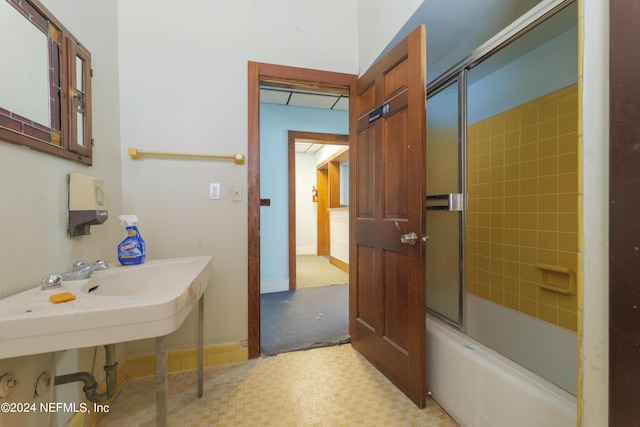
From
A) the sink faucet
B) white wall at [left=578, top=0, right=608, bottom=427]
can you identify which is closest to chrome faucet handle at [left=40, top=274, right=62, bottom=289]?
the sink faucet

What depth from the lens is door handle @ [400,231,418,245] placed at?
1.27 metres

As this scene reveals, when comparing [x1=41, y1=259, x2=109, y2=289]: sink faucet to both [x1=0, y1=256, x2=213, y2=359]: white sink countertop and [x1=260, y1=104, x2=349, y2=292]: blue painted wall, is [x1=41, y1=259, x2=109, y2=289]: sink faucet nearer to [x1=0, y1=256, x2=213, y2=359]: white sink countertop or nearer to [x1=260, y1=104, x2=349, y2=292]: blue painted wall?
[x1=0, y1=256, x2=213, y2=359]: white sink countertop

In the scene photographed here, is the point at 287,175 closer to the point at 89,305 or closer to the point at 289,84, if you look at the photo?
the point at 289,84

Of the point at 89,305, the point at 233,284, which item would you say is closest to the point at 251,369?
the point at 233,284

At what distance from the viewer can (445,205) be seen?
1.56m

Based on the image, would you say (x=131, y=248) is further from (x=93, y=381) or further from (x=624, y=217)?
(x=624, y=217)

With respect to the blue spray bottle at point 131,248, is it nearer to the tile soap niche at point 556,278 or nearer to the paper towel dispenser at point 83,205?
the paper towel dispenser at point 83,205

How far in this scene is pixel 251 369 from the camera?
163 centimetres

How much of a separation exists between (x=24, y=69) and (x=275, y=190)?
236 centimetres

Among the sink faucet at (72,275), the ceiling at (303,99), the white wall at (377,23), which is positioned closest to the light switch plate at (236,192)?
the sink faucet at (72,275)

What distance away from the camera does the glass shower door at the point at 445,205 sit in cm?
153

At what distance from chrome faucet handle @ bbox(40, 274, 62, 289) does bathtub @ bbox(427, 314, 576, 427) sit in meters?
1.66

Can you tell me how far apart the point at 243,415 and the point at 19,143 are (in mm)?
1440

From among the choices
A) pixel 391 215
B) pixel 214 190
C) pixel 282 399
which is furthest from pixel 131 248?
pixel 391 215
